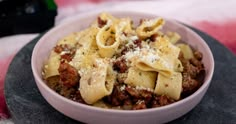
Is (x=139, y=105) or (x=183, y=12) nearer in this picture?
(x=139, y=105)

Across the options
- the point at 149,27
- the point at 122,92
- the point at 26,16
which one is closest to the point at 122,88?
the point at 122,92

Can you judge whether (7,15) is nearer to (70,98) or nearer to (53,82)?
(53,82)

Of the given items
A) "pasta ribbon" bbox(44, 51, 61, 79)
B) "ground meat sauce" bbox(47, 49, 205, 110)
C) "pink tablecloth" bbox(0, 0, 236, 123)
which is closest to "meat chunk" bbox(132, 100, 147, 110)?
"ground meat sauce" bbox(47, 49, 205, 110)

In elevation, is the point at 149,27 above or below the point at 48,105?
above

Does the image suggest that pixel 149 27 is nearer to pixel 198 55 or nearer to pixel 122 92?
pixel 198 55

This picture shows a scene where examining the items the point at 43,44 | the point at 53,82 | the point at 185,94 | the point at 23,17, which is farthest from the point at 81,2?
the point at 185,94

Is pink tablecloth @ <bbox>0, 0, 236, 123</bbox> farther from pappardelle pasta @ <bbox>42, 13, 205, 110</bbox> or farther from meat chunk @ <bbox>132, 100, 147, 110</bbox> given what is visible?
meat chunk @ <bbox>132, 100, 147, 110</bbox>

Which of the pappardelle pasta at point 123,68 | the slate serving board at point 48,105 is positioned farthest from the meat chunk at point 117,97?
the slate serving board at point 48,105

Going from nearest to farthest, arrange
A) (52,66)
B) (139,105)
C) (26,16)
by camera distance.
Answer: (139,105) → (52,66) → (26,16)
